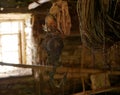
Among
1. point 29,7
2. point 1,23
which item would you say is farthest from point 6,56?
point 29,7

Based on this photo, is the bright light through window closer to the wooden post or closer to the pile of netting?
the wooden post

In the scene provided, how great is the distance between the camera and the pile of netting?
329 cm

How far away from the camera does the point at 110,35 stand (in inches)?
137

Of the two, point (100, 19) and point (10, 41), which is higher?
point (100, 19)

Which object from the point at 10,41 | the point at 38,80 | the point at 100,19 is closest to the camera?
the point at 100,19

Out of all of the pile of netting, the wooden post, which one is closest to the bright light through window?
the wooden post

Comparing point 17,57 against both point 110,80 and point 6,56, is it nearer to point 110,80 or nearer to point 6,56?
point 6,56

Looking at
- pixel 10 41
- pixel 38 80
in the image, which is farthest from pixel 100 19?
pixel 10 41

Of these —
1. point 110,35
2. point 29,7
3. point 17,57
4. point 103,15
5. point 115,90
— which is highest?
point 29,7

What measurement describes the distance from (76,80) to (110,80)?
0.88 m

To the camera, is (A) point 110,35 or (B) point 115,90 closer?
(A) point 110,35

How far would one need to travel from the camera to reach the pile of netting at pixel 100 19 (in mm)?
3293

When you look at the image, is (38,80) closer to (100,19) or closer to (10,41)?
(10,41)

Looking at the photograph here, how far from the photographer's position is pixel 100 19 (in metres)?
3.35
